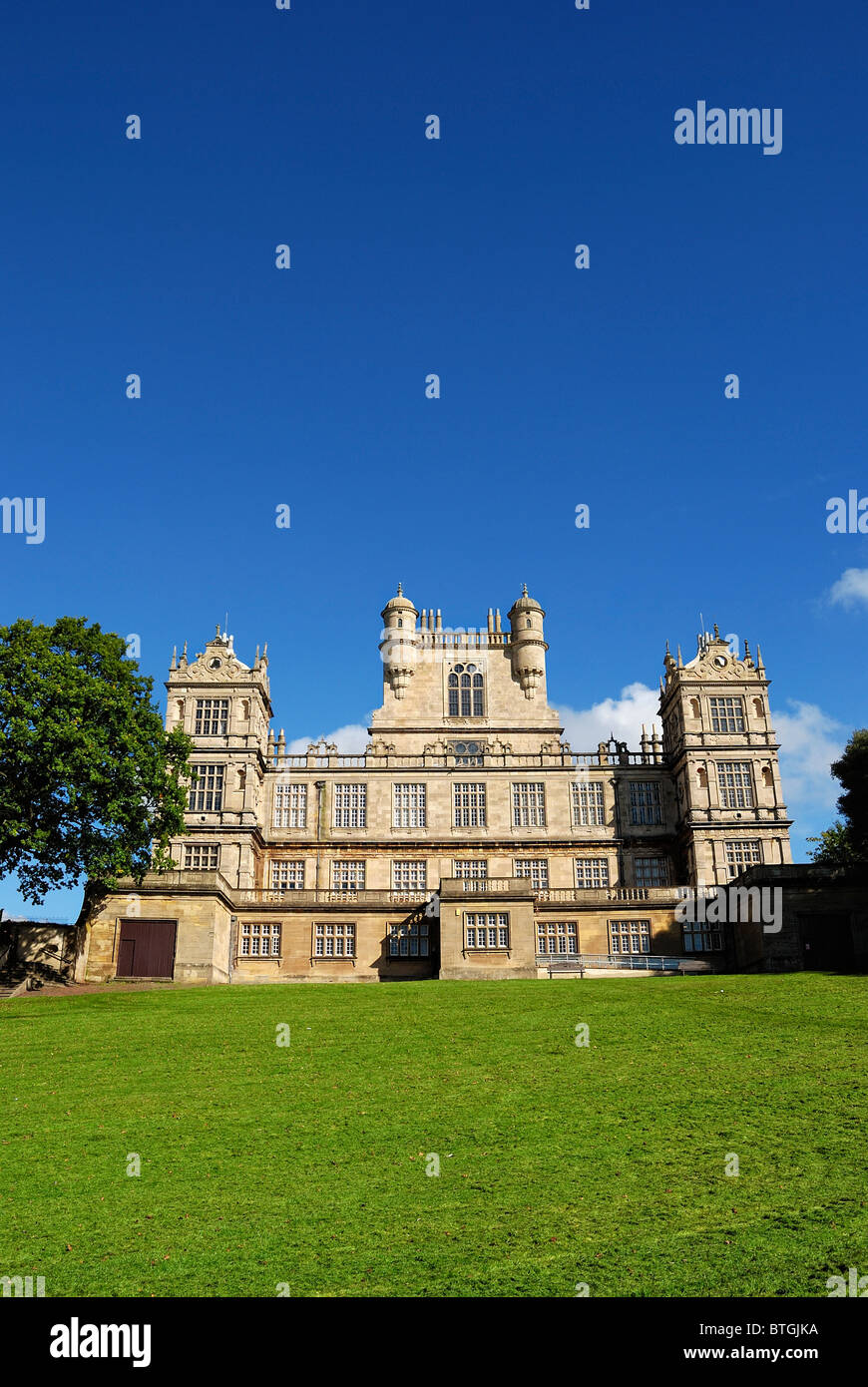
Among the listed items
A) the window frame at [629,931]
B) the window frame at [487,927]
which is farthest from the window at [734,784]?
the window frame at [487,927]

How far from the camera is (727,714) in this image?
60.3m

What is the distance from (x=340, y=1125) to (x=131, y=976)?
2983 centimetres

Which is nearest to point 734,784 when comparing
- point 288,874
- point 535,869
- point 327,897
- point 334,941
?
point 535,869

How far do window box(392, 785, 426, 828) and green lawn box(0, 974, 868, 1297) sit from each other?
30.2m

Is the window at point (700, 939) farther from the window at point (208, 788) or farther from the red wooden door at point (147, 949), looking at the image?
the window at point (208, 788)

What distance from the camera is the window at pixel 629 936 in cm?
5150

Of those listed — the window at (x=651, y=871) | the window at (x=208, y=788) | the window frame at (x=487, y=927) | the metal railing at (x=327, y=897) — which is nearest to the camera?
the window frame at (x=487, y=927)

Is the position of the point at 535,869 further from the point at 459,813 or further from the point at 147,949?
the point at 147,949

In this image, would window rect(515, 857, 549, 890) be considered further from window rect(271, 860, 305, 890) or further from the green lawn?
the green lawn

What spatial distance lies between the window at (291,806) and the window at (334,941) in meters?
10.0

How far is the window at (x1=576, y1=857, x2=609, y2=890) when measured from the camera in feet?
195

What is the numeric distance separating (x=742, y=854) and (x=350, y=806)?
74.8ft
